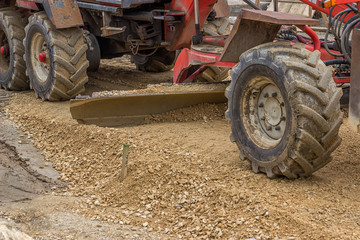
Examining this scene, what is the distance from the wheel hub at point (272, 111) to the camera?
15.3ft

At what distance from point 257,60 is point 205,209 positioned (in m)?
1.26

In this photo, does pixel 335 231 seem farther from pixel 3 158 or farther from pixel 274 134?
pixel 3 158

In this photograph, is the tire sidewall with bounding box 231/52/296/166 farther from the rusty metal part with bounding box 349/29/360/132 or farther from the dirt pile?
the rusty metal part with bounding box 349/29/360/132

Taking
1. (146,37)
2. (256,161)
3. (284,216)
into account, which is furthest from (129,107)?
(284,216)

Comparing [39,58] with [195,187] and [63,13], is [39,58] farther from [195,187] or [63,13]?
[195,187]

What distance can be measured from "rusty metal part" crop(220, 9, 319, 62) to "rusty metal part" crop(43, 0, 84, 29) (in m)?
2.55

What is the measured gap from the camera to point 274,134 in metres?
4.78

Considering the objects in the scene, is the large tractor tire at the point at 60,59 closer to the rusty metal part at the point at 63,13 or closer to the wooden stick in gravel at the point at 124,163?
Result: the rusty metal part at the point at 63,13

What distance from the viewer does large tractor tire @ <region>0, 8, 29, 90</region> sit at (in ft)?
→ 27.6

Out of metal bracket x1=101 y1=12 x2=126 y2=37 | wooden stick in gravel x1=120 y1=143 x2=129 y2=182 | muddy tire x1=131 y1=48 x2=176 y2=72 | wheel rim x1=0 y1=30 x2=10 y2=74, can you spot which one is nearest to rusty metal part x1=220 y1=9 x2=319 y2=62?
wooden stick in gravel x1=120 y1=143 x2=129 y2=182

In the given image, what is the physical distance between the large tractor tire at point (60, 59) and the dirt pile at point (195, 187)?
112 centimetres

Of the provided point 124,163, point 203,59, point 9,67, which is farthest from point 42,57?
point 124,163

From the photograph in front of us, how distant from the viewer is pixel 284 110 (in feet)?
15.1

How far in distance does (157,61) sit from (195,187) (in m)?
5.05
